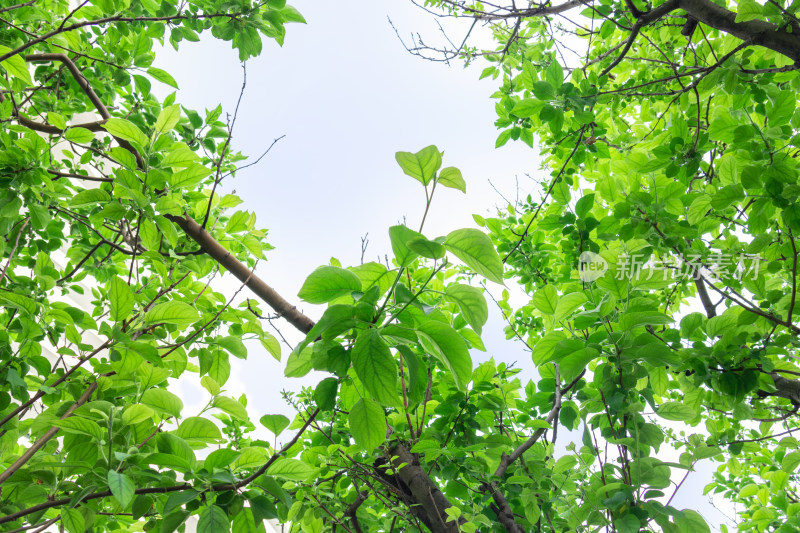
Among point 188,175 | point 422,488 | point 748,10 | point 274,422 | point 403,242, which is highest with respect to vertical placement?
point 748,10

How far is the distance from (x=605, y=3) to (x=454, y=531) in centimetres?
238

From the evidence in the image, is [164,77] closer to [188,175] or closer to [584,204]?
[188,175]

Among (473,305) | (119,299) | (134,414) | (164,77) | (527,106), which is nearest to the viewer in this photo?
(473,305)

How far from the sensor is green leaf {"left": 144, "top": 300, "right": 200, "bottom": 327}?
3.54ft

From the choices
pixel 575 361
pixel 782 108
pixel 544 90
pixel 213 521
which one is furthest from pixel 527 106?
pixel 213 521

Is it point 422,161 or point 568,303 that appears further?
point 568,303

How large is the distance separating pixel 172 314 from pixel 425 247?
72cm

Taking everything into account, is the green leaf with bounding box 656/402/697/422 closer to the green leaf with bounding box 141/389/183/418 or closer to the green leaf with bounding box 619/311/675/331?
the green leaf with bounding box 619/311/675/331

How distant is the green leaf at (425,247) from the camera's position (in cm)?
70

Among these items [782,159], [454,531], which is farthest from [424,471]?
[782,159]

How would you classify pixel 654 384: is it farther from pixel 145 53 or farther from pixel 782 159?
pixel 145 53

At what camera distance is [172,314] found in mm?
1098

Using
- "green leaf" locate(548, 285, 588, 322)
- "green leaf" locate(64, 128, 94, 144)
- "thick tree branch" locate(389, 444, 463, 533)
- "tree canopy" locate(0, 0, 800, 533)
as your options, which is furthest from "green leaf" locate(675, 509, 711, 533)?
"green leaf" locate(64, 128, 94, 144)

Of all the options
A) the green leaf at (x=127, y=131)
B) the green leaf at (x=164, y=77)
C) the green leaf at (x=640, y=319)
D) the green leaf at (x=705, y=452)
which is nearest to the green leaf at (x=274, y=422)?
the green leaf at (x=127, y=131)
